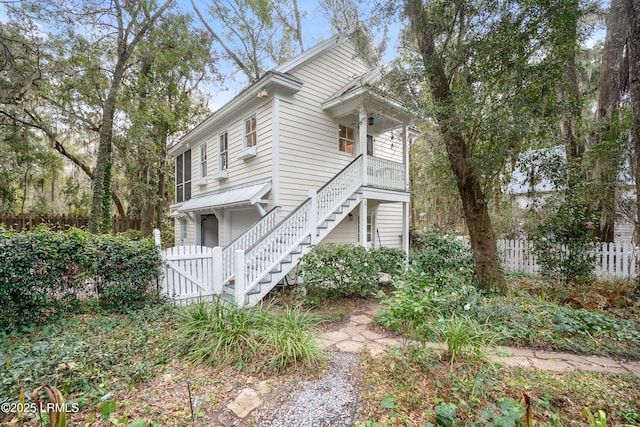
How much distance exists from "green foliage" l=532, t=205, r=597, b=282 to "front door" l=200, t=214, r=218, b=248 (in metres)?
10.4

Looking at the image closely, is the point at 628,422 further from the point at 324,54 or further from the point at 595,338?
the point at 324,54

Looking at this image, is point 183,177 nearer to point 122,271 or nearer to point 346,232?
point 346,232

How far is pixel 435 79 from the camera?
17.4 feet

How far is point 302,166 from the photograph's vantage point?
8.05m

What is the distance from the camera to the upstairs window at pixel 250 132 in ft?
27.8

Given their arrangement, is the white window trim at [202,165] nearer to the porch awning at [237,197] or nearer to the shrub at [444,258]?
the porch awning at [237,197]

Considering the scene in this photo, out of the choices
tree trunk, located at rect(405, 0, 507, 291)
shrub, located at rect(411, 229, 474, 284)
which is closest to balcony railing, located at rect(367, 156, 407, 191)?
shrub, located at rect(411, 229, 474, 284)

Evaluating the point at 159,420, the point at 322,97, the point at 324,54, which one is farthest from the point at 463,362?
the point at 324,54

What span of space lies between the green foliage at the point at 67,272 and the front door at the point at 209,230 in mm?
6015

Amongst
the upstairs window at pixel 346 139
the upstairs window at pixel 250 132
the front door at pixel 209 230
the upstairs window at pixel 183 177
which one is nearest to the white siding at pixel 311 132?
the upstairs window at pixel 346 139

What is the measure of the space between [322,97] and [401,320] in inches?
277

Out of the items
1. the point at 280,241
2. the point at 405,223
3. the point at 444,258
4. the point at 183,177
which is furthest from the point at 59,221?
the point at 444,258

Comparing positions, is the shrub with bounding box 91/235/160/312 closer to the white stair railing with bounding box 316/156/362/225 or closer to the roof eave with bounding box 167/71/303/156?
the white stair railing with bounding box 316/156/362/225

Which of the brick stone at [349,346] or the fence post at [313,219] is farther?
the fence post at [313,219]
